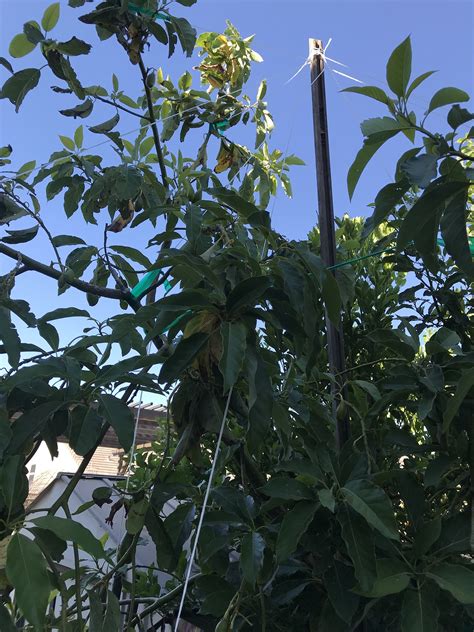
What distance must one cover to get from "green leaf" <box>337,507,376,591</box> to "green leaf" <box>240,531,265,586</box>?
125mm

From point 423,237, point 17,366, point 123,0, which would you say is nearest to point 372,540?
point 423,237

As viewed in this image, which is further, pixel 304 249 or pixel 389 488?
pixel 389 488

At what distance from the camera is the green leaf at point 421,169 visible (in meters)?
0.70

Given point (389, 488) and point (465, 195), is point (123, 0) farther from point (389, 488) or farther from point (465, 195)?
point (389, 488)

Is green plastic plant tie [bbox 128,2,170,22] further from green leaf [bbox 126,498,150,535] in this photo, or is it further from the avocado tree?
green leaf [bbox 126,498,150,535]

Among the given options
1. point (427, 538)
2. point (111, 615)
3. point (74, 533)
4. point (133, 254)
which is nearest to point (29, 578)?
point (74, 533)

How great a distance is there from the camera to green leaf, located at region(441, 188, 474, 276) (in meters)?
0.78

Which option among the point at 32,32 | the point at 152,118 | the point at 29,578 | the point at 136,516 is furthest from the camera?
the point at 152,118

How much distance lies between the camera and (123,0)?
1.06 metres

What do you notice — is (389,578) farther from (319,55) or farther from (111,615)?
(319,55)

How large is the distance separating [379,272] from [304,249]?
102 cm

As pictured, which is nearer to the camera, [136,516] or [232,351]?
[232,351]

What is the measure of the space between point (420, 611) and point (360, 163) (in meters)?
0.62

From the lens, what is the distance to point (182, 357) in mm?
774
